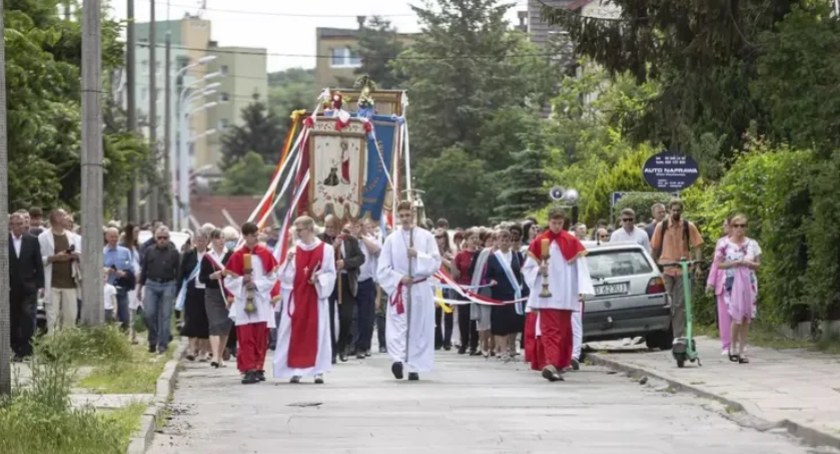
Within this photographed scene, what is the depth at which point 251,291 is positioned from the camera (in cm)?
2222

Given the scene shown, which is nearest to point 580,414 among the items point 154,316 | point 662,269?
point 662,269

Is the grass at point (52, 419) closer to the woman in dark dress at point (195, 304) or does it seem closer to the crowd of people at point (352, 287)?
the crowd of people at point (352, 287)

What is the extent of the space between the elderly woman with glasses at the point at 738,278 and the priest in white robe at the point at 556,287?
6.63 feet

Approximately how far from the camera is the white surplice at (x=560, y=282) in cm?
2136

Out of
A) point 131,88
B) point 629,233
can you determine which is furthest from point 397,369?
point 131,88

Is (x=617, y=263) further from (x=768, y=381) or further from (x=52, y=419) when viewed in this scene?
(x=52, y=419)

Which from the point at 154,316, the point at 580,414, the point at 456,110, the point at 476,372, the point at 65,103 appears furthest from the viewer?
the point at 456,110

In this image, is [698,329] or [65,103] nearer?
[698,329]

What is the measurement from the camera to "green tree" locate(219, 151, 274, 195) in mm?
150125

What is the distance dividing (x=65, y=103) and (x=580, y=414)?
18858 mm

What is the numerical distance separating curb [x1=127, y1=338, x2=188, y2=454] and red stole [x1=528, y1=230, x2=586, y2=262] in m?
4.04

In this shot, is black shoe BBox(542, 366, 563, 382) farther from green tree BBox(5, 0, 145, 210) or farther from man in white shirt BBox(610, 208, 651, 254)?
green tree BBox(5, 0, 145, 210)

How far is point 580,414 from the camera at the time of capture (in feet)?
53.6

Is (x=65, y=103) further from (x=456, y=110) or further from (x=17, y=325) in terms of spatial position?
(x=456, y=110)
